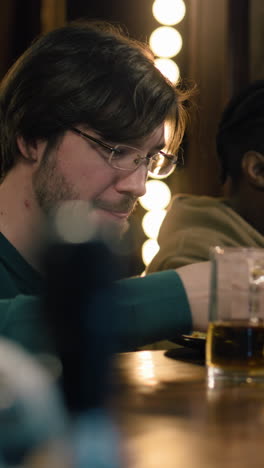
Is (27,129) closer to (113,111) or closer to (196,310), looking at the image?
(113,111)

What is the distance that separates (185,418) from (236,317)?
19cm

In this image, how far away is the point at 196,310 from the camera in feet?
2.78

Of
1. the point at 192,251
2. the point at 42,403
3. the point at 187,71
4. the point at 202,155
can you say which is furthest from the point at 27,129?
the point at 187,71

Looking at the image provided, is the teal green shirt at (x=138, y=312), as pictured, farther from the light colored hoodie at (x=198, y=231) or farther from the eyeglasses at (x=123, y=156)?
the light colored hoodie at (x=198, y=231)

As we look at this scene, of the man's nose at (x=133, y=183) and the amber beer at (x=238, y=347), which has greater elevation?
the man's nose at (x=133, y=183)

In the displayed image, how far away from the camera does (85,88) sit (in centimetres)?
121

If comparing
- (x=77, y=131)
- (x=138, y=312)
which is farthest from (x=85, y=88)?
(x=138, y=312)

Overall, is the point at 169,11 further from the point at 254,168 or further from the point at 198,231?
the point at 198,231

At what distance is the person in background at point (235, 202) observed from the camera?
1.72 m

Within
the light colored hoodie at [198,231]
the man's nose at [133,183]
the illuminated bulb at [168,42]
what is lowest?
the light colored hoodie at [198,231]

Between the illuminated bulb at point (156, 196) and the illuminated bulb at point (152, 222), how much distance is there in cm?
3

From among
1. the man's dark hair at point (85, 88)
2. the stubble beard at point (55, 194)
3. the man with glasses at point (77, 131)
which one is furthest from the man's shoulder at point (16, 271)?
the man's dark hair at point (85, 88)

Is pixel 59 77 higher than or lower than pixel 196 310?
higher

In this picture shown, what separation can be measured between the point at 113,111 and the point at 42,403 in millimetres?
818
